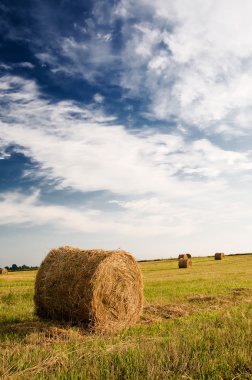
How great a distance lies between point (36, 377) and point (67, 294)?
5.74 meters

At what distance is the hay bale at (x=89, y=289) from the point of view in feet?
33.5

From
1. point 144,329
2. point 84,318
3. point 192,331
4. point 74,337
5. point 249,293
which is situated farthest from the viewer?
point 249,293

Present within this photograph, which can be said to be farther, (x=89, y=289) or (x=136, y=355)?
(x=89, y=289)

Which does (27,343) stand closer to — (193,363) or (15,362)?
(15,362)

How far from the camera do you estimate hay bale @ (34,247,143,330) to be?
10211mm

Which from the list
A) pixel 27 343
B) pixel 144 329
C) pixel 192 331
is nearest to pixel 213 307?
pixel 144 329

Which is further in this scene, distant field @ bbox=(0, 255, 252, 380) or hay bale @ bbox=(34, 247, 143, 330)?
hay bale @ bbox=(34, 247, 143, 330)

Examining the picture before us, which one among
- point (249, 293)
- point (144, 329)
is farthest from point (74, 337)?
point (249, 293)

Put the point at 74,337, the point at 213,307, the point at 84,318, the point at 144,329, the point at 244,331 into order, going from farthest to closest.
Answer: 1. the point at 213,307
2. the point at 84,318
3. the point at 144,329
4. the point at 74,337
5. the point at 244,331

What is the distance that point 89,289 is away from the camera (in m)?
10.2

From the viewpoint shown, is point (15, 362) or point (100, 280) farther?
point (100, 280)

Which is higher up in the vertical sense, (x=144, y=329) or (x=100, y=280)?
(x=100, y=280)

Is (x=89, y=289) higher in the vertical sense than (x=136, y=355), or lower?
higher

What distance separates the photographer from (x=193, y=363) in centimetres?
540
